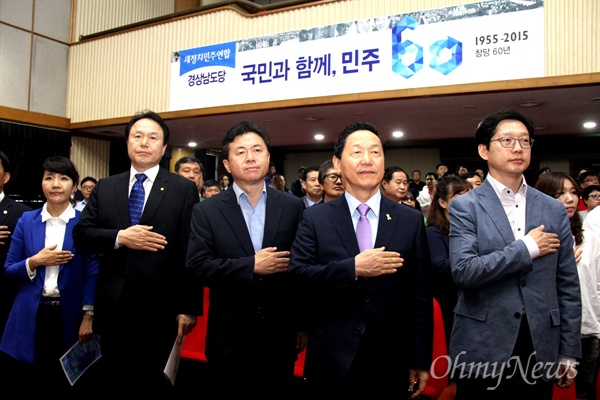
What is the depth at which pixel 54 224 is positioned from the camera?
100 inches

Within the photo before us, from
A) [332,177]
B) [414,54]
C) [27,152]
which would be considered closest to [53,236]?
[332,177]

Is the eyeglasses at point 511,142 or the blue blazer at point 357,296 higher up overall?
the eyeglasses at point 511,142

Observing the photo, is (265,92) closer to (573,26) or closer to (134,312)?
(573,26)

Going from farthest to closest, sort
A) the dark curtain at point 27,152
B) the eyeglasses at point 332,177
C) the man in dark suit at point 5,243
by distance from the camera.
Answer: the dark curtain at point 27,152
the eyeglasses at point 332,177
the man in dark suit at point 5,243

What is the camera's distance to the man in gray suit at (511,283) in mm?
1616

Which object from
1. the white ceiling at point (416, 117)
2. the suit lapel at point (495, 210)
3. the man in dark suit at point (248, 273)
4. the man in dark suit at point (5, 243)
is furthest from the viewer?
the white ceiling at point (416, 117)

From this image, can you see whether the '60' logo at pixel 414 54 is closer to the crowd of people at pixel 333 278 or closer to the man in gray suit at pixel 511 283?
the crowd of people at pixel 333 278

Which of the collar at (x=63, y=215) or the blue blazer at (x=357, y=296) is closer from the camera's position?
the blue blazer at (x=357, y=296)

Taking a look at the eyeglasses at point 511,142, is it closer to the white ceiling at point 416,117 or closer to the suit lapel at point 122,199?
the suit lapel at point 122,199

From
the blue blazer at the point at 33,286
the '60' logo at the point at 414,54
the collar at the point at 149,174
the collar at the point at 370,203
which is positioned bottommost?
the blue blazer at the point at 33,286

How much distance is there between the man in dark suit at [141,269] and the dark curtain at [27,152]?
644 centimetres

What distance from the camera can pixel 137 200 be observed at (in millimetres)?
2182

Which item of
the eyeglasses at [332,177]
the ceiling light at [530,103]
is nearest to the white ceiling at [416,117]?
the ceiling light at [530,103]

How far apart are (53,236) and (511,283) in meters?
2.23
